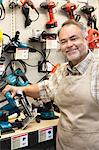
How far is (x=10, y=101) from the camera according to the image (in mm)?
1771

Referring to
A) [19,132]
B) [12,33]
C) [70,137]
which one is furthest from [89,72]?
[12,33]

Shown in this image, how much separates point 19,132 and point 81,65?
1.85ft

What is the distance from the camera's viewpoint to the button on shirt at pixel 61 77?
4.91 feet

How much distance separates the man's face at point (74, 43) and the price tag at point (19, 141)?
559 mm

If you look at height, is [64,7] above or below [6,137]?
above

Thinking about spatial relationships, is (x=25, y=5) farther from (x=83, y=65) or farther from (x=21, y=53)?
(x=83, y=65)

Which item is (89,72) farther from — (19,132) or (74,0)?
(74,0)

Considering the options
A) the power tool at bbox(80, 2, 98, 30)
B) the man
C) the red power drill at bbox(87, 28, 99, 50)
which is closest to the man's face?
the man

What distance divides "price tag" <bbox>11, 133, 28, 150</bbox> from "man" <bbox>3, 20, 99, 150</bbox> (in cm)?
22

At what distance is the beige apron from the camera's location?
56.1 inches

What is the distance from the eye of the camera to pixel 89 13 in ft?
8.24

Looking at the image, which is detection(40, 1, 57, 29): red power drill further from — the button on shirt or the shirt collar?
the shirt collar

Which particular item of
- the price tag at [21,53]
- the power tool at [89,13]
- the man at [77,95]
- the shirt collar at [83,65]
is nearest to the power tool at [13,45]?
the price tag at [21,53]

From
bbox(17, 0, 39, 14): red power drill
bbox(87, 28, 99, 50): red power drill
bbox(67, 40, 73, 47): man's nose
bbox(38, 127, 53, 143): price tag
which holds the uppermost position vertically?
bbox(17, 0, 39, 14): red power drill
